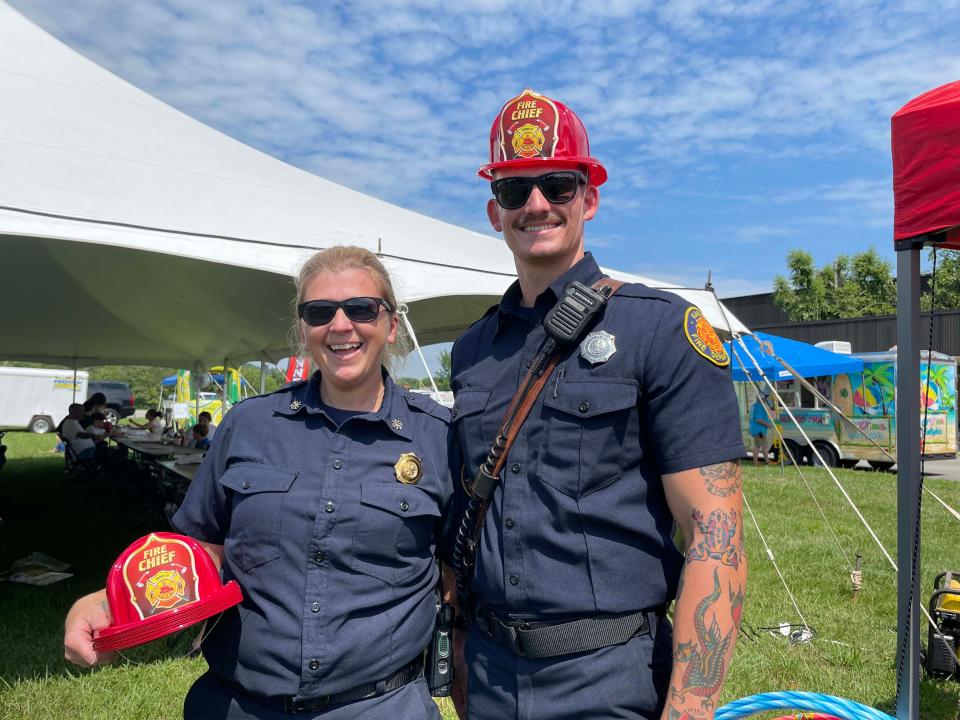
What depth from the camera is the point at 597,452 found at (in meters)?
1.32

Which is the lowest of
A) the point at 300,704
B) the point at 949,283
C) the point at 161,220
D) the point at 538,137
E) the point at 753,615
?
the point at 753,615

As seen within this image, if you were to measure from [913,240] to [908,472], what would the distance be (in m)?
0.87

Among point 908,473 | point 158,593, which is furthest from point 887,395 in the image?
point 158,593

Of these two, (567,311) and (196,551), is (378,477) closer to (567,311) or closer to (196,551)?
(196,551)

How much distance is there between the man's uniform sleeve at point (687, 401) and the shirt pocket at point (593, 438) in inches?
1.5

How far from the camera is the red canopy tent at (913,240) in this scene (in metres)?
2.48

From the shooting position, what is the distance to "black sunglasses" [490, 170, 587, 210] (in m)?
1.44

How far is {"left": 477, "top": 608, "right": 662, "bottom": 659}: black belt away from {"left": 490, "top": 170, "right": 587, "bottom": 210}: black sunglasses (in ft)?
2.63

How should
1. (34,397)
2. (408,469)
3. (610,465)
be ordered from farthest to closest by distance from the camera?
(34,397)
(408,469)
(610,465)

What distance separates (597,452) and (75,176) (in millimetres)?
3614

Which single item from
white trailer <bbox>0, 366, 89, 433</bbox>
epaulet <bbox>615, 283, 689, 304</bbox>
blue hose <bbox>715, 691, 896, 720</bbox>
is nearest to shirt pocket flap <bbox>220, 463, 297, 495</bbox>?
epaulet <bbox>615, 283, 689, 304</bbox>

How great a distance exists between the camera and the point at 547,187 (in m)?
1.44

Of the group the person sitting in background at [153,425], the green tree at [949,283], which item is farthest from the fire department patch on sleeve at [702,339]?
the green tree at [949,283]

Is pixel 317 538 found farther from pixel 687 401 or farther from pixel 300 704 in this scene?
pixel 687 401
